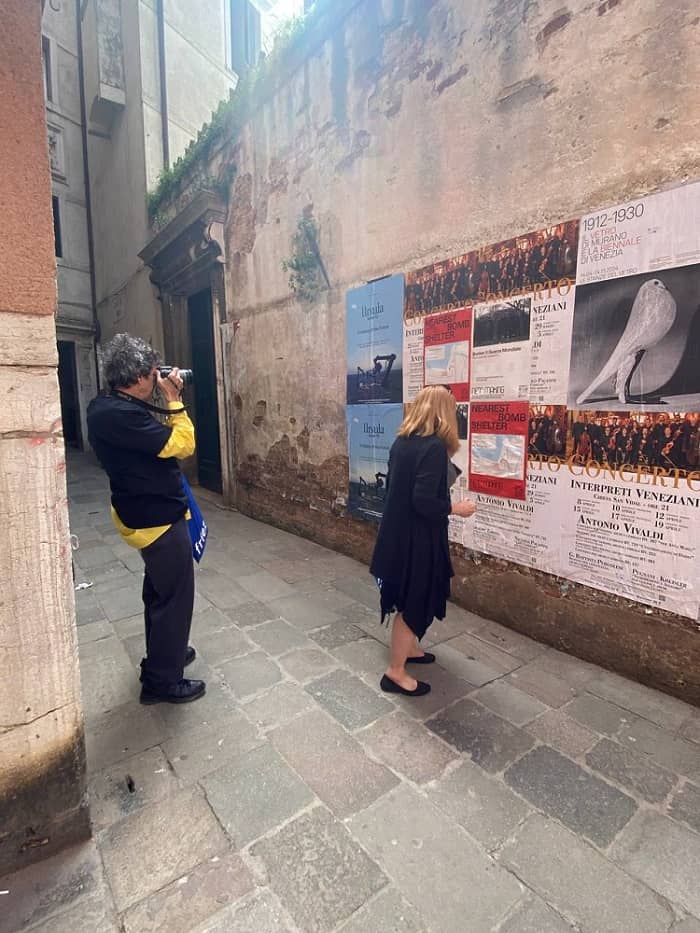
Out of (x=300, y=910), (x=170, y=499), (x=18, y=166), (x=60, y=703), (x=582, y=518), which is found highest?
(x=18, y=166)

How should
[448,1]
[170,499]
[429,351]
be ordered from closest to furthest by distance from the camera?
[170,499] → [448,1] → [429,351]

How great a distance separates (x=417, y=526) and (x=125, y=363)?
170 cm

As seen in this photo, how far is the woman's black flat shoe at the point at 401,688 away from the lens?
8.57 feet

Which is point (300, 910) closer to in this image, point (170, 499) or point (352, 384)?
point (170, 499)

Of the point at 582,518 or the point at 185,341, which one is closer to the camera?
the point at 582,518

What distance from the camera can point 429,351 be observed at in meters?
3.79

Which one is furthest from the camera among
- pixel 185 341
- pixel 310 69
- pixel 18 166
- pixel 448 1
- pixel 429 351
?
pixel 185 341

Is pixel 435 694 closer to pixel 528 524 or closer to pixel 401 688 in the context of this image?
pixel 401 688

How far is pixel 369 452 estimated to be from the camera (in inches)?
181

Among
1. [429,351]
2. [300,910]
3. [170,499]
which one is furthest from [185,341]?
[300,910]

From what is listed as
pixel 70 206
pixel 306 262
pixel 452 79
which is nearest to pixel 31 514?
pixel 452 79

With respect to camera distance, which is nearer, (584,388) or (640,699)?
(640,699)

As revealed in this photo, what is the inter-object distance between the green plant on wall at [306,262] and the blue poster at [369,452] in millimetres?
1420

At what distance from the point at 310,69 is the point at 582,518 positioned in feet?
16.7
